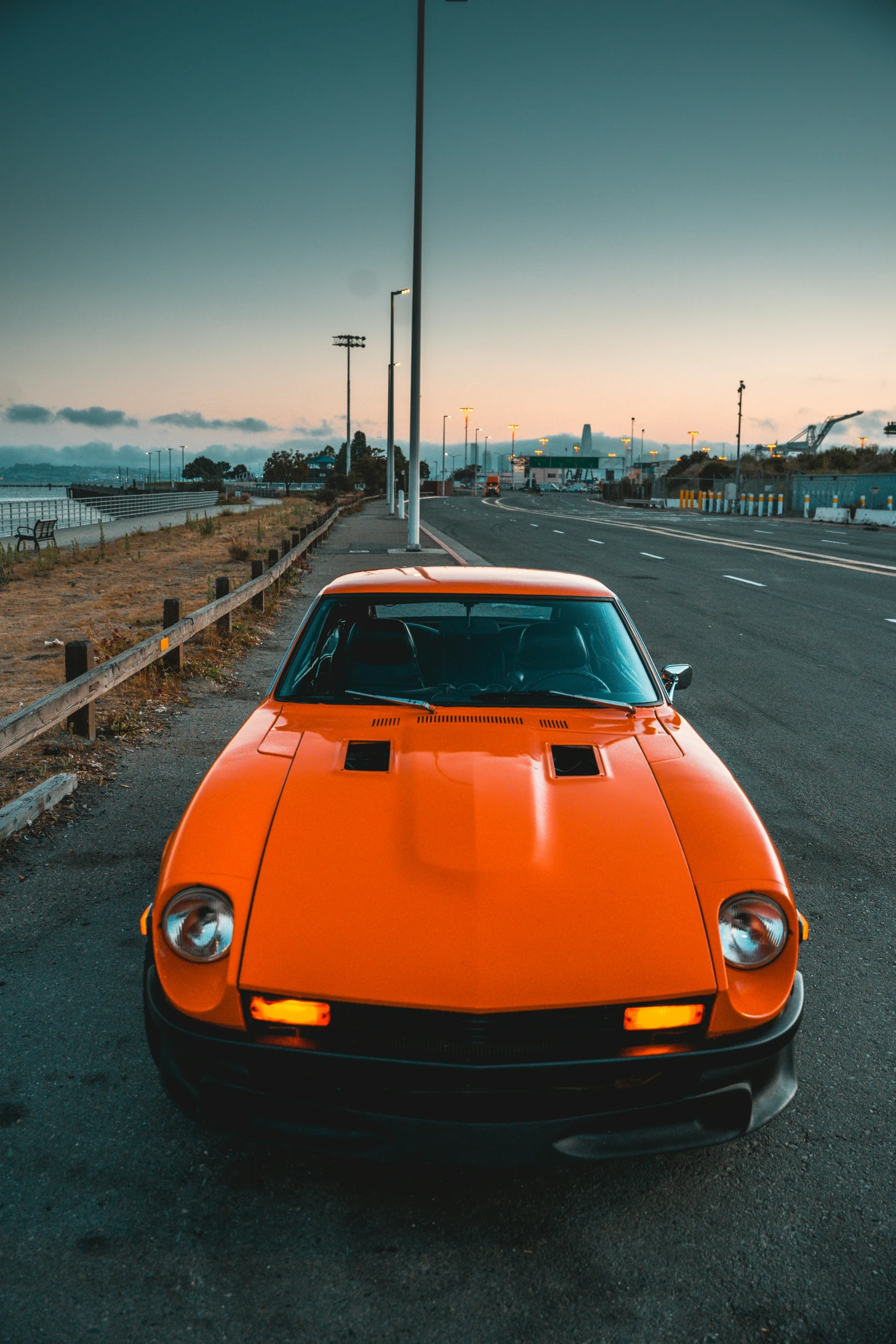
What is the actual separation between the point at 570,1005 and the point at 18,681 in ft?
28.0

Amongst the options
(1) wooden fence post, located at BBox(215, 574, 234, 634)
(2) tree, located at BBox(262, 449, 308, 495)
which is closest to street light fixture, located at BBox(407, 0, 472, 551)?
(1) wooden fence post, located at BBox(215, 574, 234, 634)

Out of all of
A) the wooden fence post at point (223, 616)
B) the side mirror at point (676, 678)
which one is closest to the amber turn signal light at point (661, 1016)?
the side mirror at point (676, 678)

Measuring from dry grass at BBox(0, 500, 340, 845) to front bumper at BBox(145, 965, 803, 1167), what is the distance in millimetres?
3144

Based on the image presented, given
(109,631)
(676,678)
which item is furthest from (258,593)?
(676,678)

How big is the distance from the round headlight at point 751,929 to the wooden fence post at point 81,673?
16.5ft

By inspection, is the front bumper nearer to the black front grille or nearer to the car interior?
the black front grille

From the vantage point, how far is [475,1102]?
7.19ft

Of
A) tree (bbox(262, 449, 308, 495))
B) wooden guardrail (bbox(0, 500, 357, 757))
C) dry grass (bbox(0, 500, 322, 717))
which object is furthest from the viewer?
tree (bbox(262, 449, 308, 495))

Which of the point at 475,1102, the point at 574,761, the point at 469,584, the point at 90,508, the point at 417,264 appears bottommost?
the point at 475,1102

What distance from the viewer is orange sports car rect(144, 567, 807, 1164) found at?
7.26 feet

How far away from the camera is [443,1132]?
7.15ft

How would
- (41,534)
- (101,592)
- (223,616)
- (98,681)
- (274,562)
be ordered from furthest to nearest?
(41,534) → (101,592) → (274,562) → (223,616) → (98,681)

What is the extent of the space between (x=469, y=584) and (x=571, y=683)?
672 mm

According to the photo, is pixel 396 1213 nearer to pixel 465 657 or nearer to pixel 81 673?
pixel 465 657
